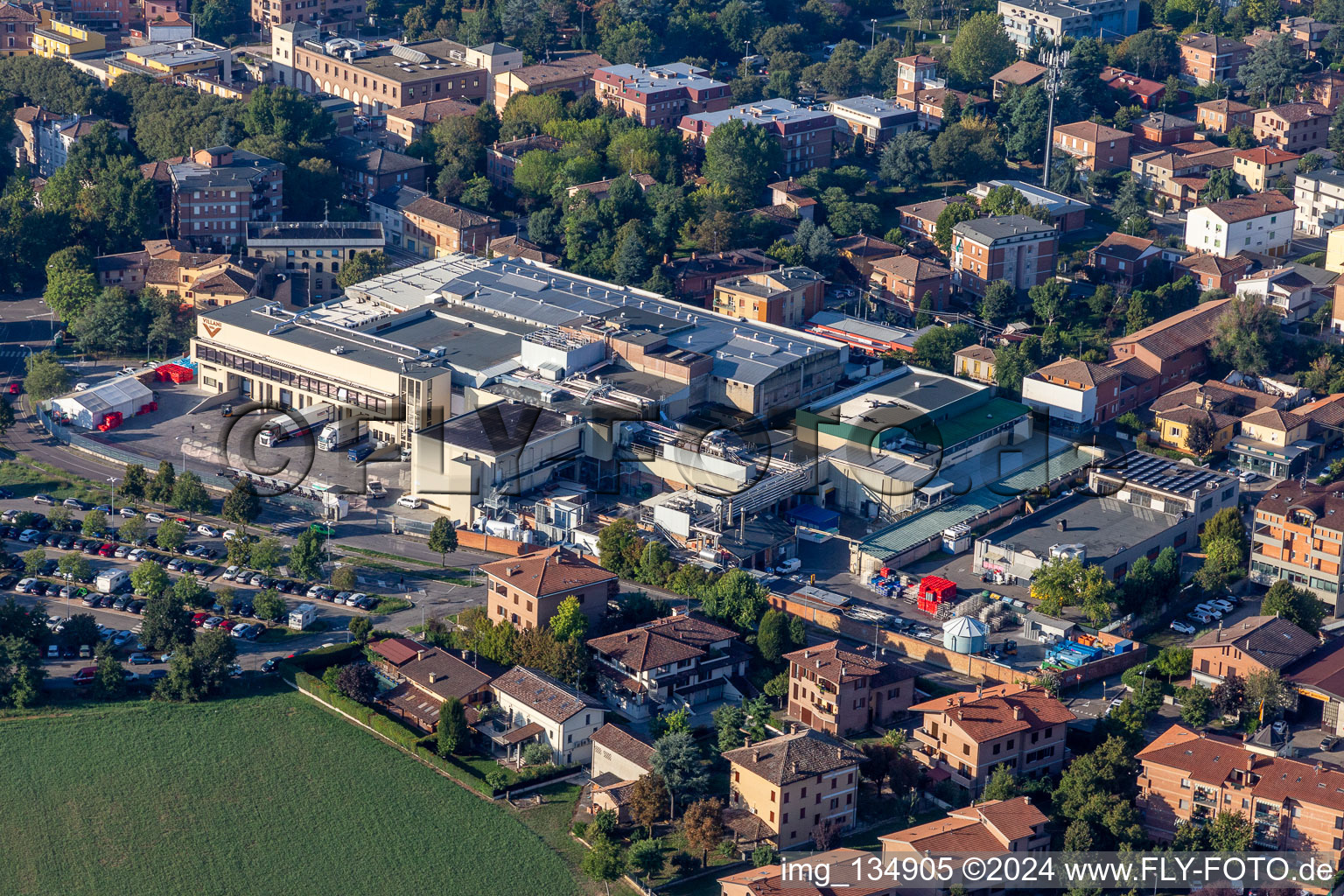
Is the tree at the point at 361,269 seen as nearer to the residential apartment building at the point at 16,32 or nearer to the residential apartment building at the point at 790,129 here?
Answer: the residential apartment building at the point at 790,129

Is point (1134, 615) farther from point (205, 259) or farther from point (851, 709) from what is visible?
point (205, 259)

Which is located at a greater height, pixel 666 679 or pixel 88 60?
pixel 88 60

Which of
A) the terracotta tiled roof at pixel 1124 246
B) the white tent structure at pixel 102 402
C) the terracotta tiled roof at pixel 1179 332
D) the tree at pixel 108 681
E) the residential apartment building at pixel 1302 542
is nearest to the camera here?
the tree at pixel 108 681

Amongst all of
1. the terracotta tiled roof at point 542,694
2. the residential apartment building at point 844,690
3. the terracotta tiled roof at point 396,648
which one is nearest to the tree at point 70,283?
the terracotta tiled roof at point 396,648

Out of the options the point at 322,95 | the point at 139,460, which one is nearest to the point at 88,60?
→ the point at 322,95

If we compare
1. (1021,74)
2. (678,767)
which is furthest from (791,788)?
(1021,74)

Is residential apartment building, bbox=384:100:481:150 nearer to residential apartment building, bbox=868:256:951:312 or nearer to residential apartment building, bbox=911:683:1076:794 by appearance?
residential apartment building, bbox=868:256:951:312

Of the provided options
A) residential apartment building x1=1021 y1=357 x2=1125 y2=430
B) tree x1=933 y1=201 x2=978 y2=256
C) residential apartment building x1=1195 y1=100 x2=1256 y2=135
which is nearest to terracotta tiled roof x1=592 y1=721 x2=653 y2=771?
residential apartment building x1=1021 y1=357 x2=1125 y2=430
